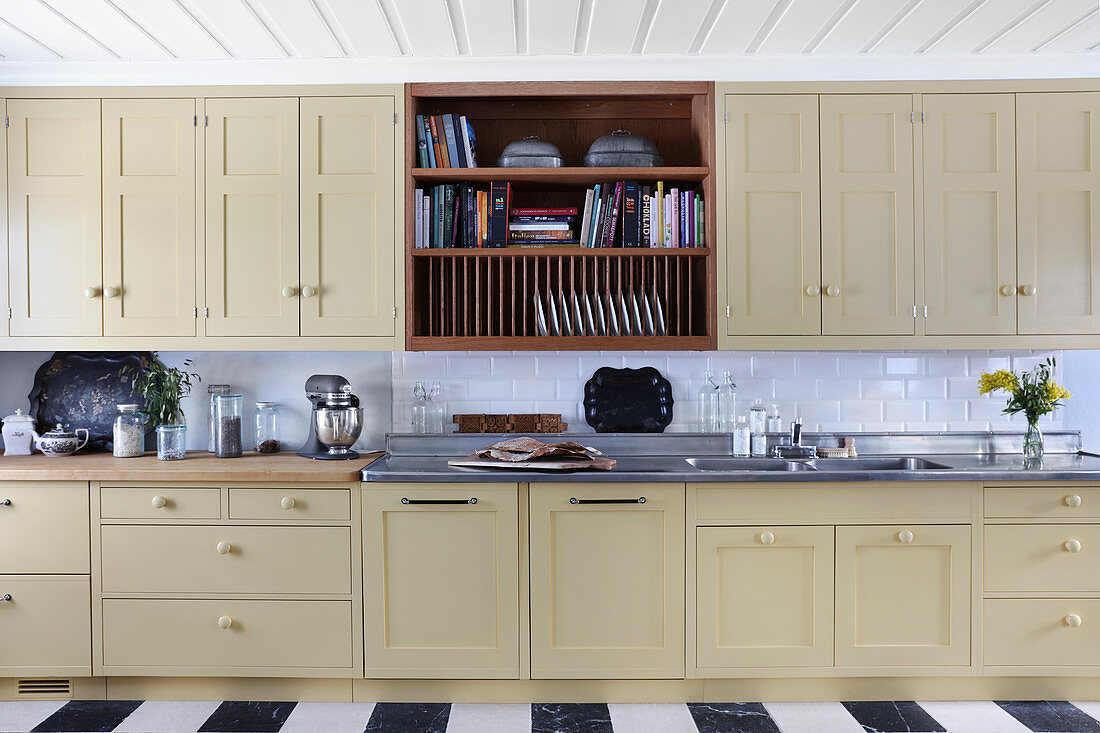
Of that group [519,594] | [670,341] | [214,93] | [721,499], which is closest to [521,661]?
[519,594]

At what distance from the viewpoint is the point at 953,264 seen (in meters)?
2.86

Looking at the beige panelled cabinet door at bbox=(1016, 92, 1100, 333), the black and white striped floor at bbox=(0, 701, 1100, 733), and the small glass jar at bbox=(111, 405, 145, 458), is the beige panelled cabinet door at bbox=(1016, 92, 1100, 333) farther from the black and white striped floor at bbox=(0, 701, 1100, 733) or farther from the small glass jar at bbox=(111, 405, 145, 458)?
the small glass jar at bbox=(111, 405, 145, 458)

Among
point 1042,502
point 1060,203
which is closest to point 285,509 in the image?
point 1042,502

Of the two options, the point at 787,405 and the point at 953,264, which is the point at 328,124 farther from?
the point at 953,264

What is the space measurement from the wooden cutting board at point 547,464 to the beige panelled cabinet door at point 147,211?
1.32 meters

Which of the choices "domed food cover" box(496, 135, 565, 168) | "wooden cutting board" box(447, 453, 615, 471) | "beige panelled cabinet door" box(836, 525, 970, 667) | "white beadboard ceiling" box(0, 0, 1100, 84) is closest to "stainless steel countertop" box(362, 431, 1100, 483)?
"wooden cutting board" box(447, 453, 615, 471)

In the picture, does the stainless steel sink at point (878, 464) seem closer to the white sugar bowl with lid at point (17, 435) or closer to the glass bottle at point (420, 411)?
the glass bottle at point (420, 411)

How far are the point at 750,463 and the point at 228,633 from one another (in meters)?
2.14

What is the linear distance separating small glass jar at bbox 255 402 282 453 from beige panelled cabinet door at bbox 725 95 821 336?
204 cm

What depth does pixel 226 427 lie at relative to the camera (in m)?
2.95

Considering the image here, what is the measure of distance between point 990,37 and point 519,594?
9.15 feet

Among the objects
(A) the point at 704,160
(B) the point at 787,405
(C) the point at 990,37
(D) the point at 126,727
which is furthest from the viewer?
(B) the point at 787,405

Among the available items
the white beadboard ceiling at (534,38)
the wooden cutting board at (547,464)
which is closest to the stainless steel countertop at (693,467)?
the wooden cutting board at (547,464)

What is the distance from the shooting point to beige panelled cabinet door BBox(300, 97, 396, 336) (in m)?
2.88
